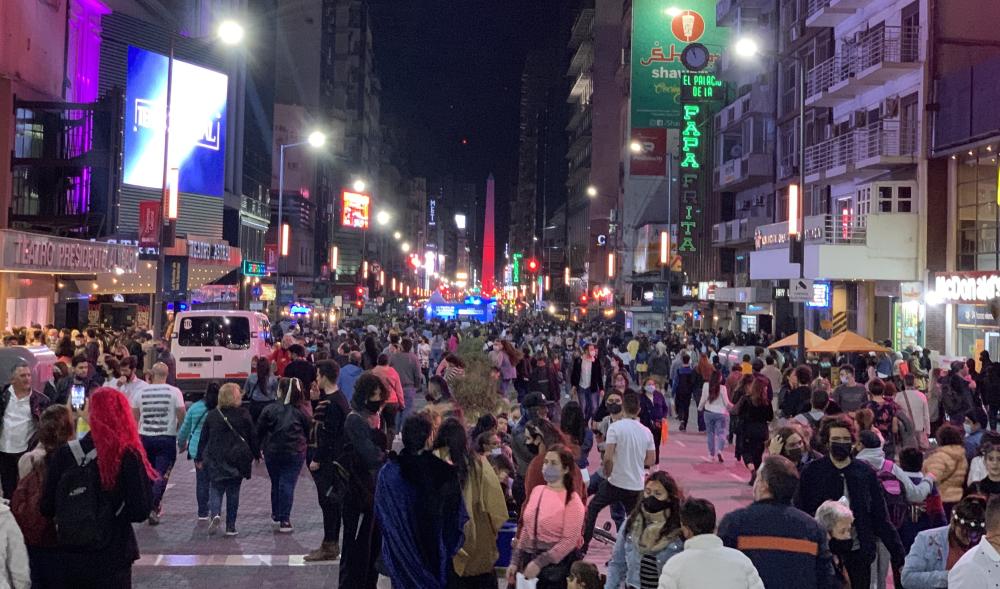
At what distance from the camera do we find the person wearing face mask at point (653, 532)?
641 cm

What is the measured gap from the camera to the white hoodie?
5703mm

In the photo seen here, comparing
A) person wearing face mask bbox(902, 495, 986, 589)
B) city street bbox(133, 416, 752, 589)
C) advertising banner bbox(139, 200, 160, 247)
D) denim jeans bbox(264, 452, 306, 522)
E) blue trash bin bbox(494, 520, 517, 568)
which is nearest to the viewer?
person wearing face mask bbox(902, 495, 986, 589)

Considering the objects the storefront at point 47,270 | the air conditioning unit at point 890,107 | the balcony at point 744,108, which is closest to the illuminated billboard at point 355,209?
the balcony at point 744,108

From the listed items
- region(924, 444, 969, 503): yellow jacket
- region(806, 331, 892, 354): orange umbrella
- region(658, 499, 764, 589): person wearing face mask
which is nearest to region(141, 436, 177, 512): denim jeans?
region(924, 444, 969, 503): yellow jacket

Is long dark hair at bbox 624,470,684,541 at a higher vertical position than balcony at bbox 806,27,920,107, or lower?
lower

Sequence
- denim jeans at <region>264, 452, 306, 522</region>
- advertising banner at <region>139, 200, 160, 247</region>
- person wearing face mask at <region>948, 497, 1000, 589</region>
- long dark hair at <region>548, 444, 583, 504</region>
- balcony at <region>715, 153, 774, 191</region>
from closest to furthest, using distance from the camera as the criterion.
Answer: person wearing face mask at <region>948, 497, 1000, 589</region>
long dark hair at <region>548, 444, 583, 504</region>
denim jeans at <region>264, 452, 306, 522</region>
advertising banner at <region>139, 200, 160, 247</region>
balcony at <region>715, 153, 774, 191</region>

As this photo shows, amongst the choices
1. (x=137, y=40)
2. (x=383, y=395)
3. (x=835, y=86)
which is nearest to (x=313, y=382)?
(x=383, y=395)

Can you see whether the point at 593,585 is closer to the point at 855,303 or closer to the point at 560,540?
the point at 560,540

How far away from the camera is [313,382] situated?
16.4 m

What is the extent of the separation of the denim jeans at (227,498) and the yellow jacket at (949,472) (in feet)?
22.3

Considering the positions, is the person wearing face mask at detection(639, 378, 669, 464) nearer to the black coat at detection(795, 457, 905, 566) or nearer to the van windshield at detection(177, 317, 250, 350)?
the black coat at detection(795, 457, 905, 566)

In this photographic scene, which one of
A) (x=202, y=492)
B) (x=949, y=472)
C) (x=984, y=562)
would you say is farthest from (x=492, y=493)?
(x=202, y=492)

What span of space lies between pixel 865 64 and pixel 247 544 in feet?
89.0

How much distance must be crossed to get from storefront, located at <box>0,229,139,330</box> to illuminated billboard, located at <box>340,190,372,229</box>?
60401 mm
